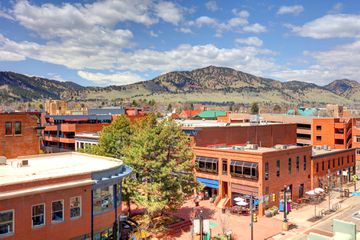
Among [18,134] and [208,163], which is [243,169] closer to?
[208,163]

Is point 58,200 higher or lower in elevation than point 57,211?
higher

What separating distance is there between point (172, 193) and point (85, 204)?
13.5 meters

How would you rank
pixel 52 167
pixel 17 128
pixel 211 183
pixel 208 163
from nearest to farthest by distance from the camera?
1. pixel 52 167
2. pixel 17 128
3. pixel 211 183
4. pixel 208 163

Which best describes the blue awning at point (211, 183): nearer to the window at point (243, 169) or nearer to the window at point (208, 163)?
the window at point (208, 163)

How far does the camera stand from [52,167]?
28.4 meters

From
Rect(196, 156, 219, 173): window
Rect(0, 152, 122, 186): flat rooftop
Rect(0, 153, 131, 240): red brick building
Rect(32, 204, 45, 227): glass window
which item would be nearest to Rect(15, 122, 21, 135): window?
Rect(0, 152, 122, 186): flat rooftop

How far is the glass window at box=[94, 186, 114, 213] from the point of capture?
26.2 m

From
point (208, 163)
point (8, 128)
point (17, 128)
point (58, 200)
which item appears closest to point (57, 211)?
point (58, 200)

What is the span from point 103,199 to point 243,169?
2492 centimetres

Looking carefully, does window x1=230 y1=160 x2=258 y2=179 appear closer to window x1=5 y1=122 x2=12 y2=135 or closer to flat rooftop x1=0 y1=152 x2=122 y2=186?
flat rooftop x1=0 y1=152 x2=122 y2=186

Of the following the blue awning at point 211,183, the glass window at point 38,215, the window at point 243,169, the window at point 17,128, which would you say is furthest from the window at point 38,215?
the blue awning at point 211,183

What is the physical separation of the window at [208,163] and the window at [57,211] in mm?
29875

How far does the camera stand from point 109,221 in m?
27.3

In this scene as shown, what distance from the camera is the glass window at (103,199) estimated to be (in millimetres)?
26250
